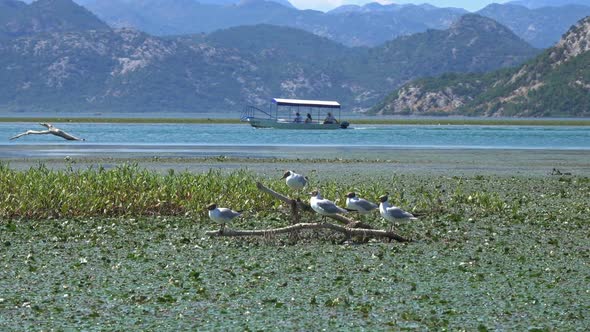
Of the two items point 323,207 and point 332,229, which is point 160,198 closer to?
point 332,229

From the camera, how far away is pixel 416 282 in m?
21.5

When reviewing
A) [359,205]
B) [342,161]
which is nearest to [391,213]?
[359,205]

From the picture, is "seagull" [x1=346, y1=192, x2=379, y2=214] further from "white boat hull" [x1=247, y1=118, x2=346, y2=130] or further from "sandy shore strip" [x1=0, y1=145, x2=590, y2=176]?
"white boat hull" [x1=247, y1=118, x2=346, y2=130]

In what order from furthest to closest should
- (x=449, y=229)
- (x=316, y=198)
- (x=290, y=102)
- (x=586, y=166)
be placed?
(x=290, y=102)
(x=586, y=166)
(x=449, y=229)
(x=316, y=198)

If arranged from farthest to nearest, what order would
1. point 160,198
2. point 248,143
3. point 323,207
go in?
1. point 248,143
2. point 160,198
3. point 323,207

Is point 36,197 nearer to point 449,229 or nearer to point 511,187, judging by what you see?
point 449,229

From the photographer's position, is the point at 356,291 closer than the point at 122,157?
Yes

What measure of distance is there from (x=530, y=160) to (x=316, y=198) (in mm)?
43072

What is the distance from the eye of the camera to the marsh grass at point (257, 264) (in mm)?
18500

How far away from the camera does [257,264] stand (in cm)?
2333

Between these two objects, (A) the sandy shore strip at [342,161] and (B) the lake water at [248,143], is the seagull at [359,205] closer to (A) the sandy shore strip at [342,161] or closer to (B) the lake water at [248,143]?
(A) the sandy shore strip at [342,161]

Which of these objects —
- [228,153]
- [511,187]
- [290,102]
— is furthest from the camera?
[290,102]

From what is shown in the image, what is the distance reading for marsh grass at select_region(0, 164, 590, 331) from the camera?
60.7 feet

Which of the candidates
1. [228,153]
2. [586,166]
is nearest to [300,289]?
[586,166]
